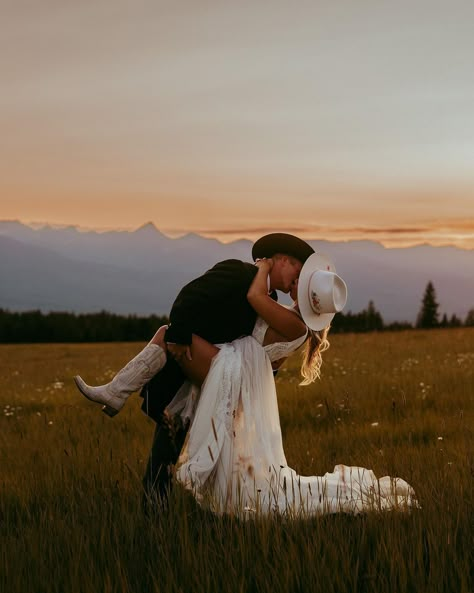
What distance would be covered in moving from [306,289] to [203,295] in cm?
78

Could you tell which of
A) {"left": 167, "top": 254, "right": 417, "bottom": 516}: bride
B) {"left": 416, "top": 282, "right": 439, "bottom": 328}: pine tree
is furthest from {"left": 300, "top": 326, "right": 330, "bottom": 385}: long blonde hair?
{"left": 416, "top": 282, "right": 439, "bottom": 328}: pine tree

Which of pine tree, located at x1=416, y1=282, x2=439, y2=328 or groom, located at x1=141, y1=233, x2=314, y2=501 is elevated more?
groom, located at x1=141, y1=233, x2=314, y2=501

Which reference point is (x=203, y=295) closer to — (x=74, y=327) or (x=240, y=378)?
(x=240, y=378)

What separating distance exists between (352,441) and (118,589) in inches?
184

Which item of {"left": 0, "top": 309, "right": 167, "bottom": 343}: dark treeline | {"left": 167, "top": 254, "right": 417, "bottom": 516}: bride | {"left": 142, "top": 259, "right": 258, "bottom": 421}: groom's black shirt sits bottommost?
{"left": 0, "top": 309, "right": 167, "bottom": 343}: dark treeline

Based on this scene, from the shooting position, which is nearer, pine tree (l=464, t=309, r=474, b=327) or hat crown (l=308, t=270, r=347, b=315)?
hat crown (l=308, t=270, r=347, b=315)

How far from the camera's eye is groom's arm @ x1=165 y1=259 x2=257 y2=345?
5469 millimetres

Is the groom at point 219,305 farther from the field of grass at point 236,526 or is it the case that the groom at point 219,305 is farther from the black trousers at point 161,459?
the field of grass at point 236,526

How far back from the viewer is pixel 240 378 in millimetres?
5465

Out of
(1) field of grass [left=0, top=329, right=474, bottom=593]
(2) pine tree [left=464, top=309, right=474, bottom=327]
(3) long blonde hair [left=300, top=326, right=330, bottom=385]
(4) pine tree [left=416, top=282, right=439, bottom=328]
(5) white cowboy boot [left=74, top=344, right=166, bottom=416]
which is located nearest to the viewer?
(1) field of grass [left=0, top=329, right=474, bottom=593]

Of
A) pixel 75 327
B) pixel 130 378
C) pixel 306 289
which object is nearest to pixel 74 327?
pixel 75 327

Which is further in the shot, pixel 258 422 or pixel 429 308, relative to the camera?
pixel 429 308

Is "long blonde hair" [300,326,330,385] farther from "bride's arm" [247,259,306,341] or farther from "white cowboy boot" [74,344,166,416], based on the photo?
"white cowboy boot" [74,344,166,416]

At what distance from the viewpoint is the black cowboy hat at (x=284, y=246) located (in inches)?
218
